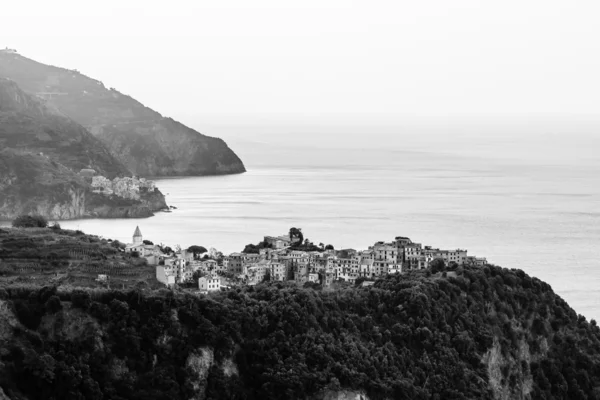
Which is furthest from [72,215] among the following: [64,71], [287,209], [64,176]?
[64,71]

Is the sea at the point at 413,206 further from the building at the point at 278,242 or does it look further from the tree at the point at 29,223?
the tree at the point at 29,223

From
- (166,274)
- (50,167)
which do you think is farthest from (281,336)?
(50,167)

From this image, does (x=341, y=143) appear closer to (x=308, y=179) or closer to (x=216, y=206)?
(x=308, y=179)

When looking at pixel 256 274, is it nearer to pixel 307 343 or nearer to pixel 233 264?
pixel 233 264

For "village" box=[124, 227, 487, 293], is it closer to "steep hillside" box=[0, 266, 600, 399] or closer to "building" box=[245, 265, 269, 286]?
"building" box=[245, 265, 269, 286]

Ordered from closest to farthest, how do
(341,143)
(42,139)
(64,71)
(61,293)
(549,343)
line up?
(61,293), (549,343), (42,139), (64,71), (341,143)

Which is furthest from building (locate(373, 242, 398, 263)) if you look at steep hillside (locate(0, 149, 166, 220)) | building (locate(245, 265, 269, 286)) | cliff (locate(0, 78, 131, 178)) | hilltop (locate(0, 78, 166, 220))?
cliff (locate(0, 78, 131, 178))
